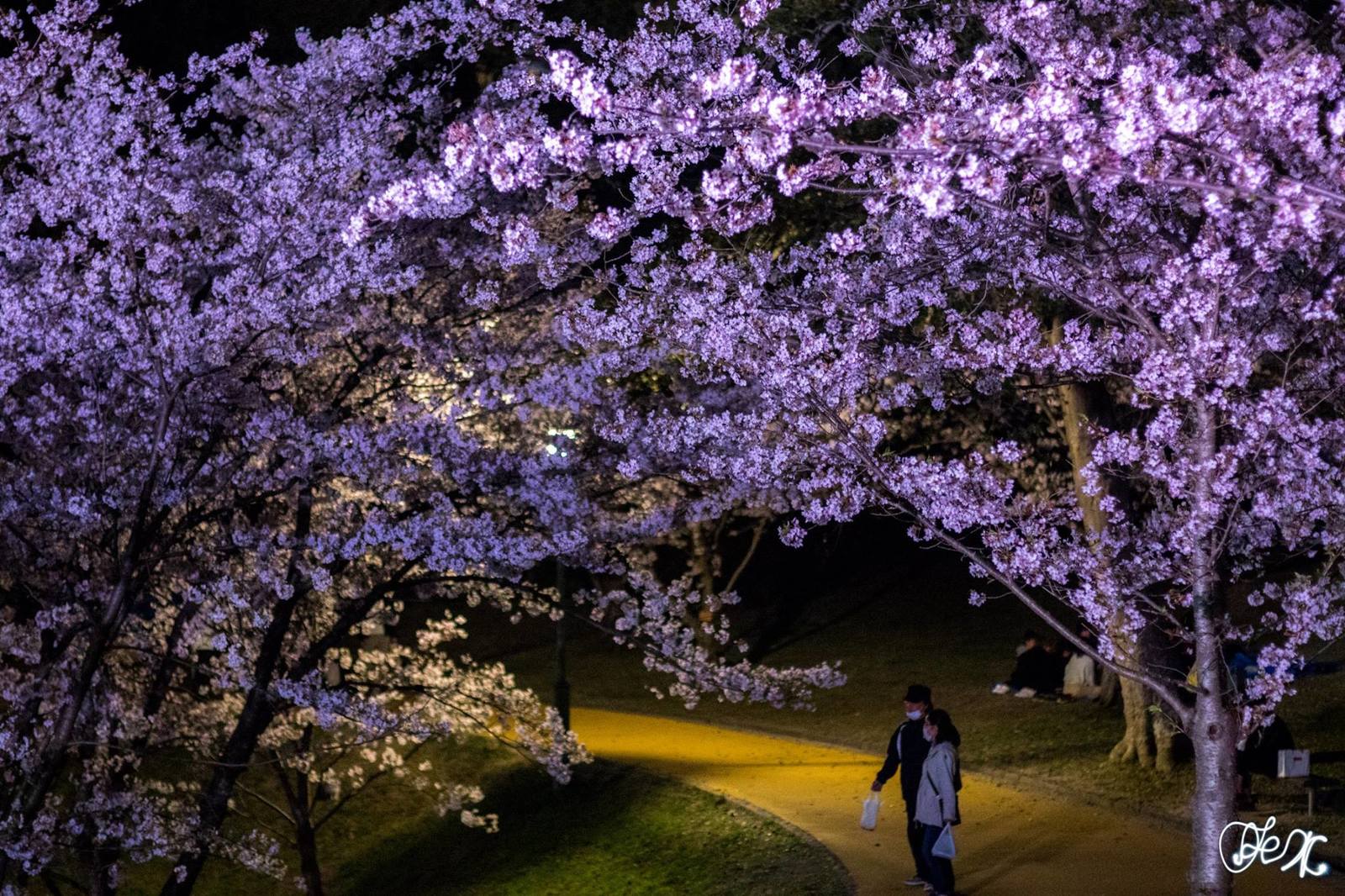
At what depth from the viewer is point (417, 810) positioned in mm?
15961

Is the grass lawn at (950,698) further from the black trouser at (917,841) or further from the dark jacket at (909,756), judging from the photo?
the dark jacket at (909,756)

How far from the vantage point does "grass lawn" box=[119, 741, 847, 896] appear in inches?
447

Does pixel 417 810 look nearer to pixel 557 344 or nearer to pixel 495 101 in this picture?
pixel 557 344

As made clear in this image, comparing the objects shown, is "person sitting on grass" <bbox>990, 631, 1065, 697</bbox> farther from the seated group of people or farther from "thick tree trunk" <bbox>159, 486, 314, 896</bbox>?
"thick tree trunk" <bbox>159, 486, 314, 896</bbox>

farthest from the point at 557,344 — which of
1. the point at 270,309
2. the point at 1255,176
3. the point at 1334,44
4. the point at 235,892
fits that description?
the point at 235,892

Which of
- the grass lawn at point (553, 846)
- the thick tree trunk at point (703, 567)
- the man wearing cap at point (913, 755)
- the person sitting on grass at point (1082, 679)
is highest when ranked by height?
the thick tree trunk at point (703, 567)

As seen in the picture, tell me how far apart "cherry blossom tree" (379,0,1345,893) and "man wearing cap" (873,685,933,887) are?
6.15ft

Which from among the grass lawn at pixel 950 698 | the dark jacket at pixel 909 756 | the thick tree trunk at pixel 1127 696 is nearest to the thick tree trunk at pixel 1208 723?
the dark jacket at pixel 909 756

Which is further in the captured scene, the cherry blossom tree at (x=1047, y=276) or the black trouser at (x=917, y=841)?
the black trouser at (x=917, y=841)

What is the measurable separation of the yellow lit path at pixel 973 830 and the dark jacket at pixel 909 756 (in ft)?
2.80

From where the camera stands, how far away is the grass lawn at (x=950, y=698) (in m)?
12.1

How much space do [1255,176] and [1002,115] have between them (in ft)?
2.90
